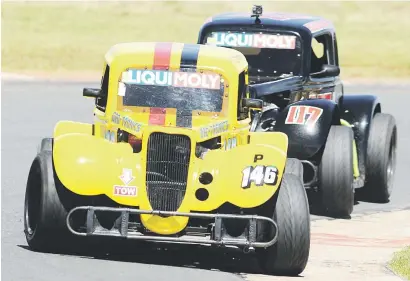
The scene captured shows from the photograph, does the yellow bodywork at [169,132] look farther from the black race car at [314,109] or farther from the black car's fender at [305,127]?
the black race car at [314,109]

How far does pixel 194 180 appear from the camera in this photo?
11406mm

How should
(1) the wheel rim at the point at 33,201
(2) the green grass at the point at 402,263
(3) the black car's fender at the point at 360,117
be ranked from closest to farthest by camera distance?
(2) the green grass at the point at 402,263 < (1) the wheel rim at the point at 33,201 < (3) the black car's fender at the point at 360,117

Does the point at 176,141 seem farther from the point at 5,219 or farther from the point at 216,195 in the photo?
the point at 5,219

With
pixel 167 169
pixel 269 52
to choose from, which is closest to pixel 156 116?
pixel 167 169

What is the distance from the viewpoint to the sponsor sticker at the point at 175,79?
12586mm

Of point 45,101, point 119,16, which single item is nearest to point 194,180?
point 45,101

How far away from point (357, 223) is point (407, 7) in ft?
137

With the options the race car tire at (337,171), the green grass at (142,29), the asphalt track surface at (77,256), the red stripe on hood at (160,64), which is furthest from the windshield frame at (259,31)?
the green grass at (142,29)

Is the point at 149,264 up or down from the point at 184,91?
down

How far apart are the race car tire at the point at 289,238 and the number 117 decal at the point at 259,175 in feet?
0.61

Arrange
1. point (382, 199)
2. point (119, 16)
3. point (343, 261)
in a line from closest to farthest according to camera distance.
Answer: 1. point (343, 261)
2. point (382, 199)
3. point (119, 16)

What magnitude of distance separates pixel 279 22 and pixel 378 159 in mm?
2026

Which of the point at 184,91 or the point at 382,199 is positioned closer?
the point at 184,91

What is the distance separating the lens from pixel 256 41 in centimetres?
1616
